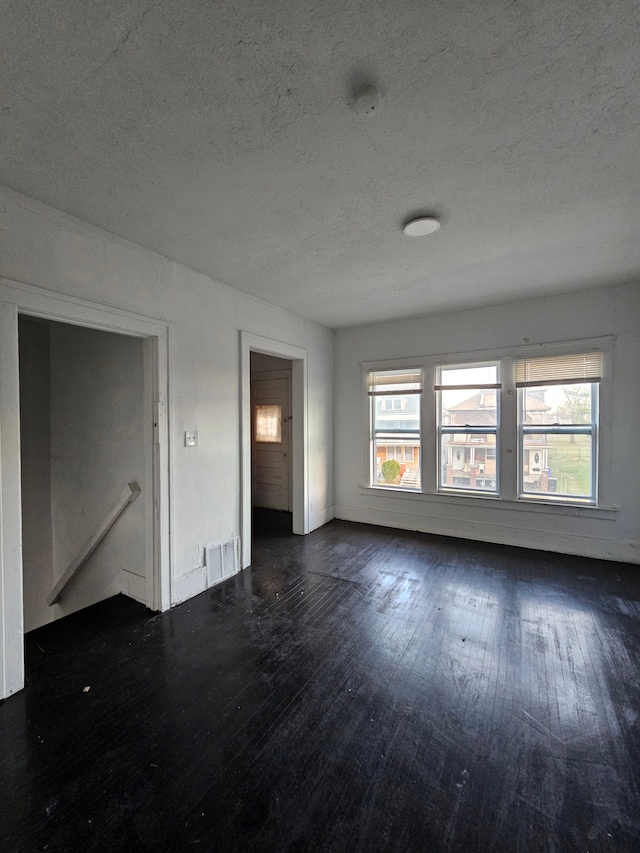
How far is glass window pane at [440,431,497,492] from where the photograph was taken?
173 inches

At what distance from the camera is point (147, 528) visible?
2.90 meters

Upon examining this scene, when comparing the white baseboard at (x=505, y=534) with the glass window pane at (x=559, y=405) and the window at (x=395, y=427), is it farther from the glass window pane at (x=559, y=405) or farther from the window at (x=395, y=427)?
the glass window pane at (x=559, y=405)

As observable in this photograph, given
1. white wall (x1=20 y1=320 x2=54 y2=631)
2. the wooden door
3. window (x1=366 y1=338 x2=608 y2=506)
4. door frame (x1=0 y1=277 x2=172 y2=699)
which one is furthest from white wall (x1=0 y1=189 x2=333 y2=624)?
white wall (x1=20 y1=320 x2=54 y2=631)

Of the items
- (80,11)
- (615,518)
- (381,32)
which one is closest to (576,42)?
(381,32)

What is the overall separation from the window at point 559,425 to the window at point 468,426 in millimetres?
309

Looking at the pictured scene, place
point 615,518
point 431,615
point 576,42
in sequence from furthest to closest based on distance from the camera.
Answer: point 615,518, point 431,615, point 576,42

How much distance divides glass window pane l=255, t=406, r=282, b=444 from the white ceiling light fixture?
12.5 feet

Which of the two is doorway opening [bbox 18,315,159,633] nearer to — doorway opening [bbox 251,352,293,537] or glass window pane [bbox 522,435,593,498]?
doorway opening [bbox 251,352,293,537]

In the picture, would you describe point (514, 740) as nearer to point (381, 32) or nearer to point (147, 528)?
point (147, 528)

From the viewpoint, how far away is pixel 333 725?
178 centimetres

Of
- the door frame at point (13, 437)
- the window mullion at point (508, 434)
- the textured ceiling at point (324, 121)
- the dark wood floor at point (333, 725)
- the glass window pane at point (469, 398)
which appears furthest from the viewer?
the glass window pane at point (469, 398)

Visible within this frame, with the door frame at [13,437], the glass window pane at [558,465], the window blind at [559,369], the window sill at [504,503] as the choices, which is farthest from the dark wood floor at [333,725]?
the window blind at [559,369]

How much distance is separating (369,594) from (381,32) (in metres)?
3.39

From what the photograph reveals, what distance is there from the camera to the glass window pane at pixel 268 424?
6.00m
